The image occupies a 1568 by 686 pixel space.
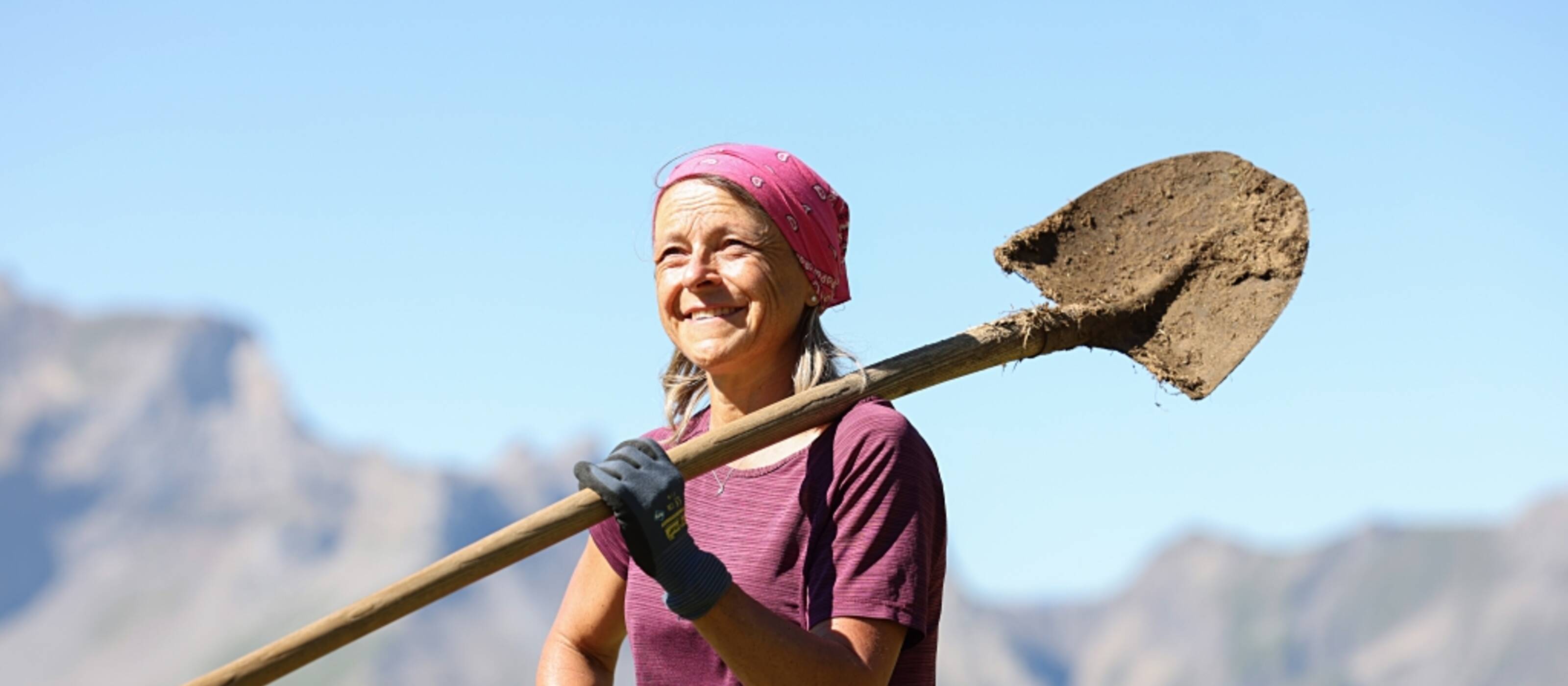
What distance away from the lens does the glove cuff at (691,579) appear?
12.0 feet

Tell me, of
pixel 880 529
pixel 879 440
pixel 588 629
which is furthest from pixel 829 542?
pixel 588 629

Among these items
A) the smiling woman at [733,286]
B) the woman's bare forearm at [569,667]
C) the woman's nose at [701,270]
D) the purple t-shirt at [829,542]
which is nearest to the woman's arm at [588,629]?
the woman's bare forearm at [569,667]

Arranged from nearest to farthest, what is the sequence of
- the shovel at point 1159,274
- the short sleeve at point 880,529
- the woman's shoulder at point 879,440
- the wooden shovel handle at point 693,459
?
the wooden shovel handle at point 693,459
the short sleeve at point 880,529
the woman's shoulder at point 879,440
the shovel at point 1159,274

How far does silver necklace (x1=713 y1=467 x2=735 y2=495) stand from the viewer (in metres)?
4.29

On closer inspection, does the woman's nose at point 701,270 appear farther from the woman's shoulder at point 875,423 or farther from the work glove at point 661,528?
the work glove at point 661,528

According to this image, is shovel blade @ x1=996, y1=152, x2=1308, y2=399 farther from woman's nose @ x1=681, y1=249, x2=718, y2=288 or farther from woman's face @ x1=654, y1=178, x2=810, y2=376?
woman's nose @ x1=681, y1=249, x2=718, y2=288

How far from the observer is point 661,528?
371cm

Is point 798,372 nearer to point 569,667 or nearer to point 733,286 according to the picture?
point 733,286

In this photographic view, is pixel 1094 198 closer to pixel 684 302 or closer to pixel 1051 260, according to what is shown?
pixel 1051 260

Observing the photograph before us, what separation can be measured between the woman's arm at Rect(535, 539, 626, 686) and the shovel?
0.96 metres

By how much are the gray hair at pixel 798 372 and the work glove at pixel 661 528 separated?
61 centimetres

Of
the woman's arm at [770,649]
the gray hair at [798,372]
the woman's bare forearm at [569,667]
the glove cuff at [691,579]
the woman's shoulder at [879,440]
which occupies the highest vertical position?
the gray hair at [798,372]

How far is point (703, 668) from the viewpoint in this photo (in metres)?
4.14

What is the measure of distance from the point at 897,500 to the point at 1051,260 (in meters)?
1.70
